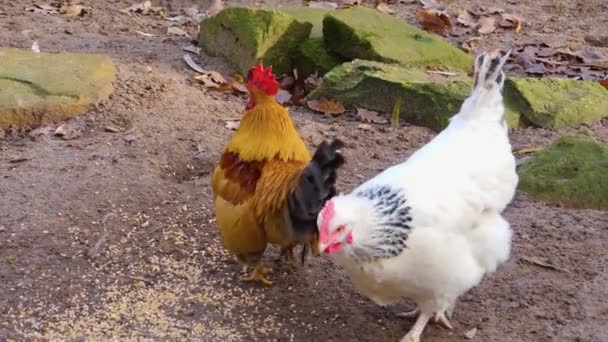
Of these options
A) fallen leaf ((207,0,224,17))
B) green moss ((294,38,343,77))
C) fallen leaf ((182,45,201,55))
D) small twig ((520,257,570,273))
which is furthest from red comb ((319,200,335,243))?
fallen leaf ((207,0,224,17))

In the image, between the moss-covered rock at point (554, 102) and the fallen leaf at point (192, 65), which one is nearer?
the moss-covered rock at point (554, 102)

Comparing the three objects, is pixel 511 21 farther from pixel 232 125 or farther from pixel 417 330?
pixel 417 330

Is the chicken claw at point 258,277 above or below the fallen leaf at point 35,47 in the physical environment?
above

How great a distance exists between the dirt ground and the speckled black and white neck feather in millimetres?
575

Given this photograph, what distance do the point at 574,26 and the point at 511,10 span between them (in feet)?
2.00

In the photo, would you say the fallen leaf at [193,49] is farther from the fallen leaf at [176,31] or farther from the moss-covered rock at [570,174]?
the moss-covered rock at [570,174]

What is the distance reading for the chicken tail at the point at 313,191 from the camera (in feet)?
10.5

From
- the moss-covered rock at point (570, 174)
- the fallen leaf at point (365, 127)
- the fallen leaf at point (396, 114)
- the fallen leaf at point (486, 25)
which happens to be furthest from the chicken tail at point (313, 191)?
the fallen leaf at point (486, 25)

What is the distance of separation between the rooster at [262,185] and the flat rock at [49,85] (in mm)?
1779

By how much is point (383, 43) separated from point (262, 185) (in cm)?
262

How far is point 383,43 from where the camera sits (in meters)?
5.85

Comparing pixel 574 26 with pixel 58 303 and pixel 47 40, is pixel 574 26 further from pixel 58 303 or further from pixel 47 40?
pixel 58 303

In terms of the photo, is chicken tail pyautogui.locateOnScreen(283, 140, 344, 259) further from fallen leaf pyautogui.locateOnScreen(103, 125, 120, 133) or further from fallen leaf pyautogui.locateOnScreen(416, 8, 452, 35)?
fallen leaf pyautogui.locateOnScreen(416, 8, 452, 35)

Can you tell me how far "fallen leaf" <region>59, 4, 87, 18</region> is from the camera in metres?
7.04
